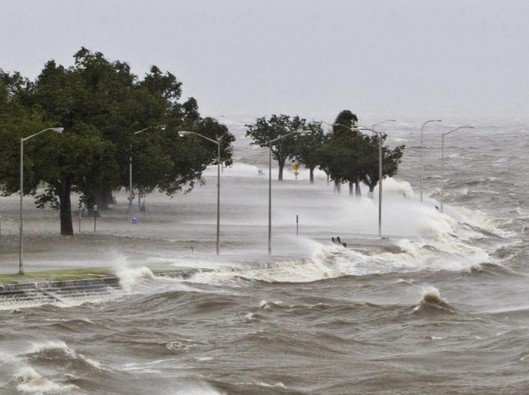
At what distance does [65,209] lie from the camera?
78500 mm

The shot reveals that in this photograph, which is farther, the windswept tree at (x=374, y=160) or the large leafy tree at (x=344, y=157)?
the large leafy tree at (x=344, y=157)

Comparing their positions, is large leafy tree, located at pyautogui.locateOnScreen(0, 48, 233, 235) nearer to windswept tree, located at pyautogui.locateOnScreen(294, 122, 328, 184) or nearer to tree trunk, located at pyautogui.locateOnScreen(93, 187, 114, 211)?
tree trunk, located at pyautogui.locateOnScreen(93, 187, 114, 211)

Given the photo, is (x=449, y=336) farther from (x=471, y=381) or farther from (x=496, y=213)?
(x=496, y=213)

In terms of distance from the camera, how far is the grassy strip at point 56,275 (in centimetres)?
5383

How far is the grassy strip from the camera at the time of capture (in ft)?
177

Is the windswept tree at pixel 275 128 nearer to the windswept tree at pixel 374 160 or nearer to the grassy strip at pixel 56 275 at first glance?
the windswept tree at pixel 374 160

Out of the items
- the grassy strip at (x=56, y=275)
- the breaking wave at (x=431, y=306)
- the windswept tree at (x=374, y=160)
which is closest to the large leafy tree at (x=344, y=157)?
the windswept tree at (x=374, y=160)

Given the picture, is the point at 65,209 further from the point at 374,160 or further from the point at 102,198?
the point at 374,160

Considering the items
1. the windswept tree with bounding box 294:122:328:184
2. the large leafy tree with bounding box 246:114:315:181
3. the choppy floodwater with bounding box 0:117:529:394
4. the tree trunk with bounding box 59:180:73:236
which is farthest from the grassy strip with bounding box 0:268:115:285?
the large leafy tree with bounding box 246:114:315:181

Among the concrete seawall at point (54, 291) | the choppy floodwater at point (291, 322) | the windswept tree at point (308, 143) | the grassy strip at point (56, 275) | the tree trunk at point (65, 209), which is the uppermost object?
the windswept tree at point (308, 143)

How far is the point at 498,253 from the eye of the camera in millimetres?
81688

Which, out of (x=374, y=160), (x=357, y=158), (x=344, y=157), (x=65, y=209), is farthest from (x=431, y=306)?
(x=344, y=157)

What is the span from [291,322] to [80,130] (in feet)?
107

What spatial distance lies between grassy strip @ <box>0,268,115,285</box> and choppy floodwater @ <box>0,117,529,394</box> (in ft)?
3.53
